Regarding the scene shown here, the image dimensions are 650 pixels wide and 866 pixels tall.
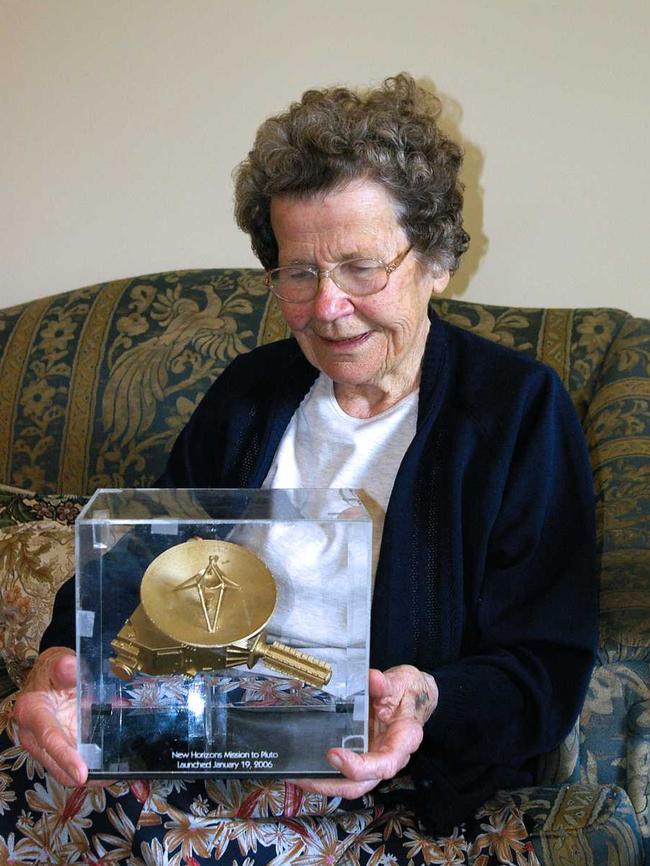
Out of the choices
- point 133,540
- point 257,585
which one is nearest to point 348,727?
point 257,585

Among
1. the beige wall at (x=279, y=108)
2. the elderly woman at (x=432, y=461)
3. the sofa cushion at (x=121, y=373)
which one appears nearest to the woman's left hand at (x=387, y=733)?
the elderly woman at (x=432, y=461)

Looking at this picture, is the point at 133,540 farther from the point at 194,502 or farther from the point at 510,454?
the point at 510,454

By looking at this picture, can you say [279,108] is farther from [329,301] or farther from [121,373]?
[329,301]

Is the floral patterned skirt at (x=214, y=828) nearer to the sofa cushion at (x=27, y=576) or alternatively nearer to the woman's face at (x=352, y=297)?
the sofa cushion at (x=27, y=576)

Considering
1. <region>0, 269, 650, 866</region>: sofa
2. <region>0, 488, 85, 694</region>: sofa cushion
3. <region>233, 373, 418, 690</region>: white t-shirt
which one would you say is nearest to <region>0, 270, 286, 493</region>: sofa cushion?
<region>0, 269, 650, 866</region>: sofa

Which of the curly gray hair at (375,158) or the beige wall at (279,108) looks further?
the beige wall at (279,108)

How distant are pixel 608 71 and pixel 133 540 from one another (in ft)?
5.02

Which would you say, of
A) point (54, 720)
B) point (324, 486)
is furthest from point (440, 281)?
point (54, 720)

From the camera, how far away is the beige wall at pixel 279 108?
6.91 ft

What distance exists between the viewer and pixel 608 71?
2.08 metres

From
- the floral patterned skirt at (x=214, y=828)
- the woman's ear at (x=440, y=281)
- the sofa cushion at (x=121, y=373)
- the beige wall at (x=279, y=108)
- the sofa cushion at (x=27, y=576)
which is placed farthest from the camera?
the beige wall at (x=279, y=108)

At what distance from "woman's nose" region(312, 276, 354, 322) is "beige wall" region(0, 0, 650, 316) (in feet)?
3.10

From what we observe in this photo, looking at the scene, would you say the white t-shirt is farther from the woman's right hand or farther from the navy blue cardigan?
the woman's right hand

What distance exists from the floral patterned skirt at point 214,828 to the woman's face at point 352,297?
557mm
